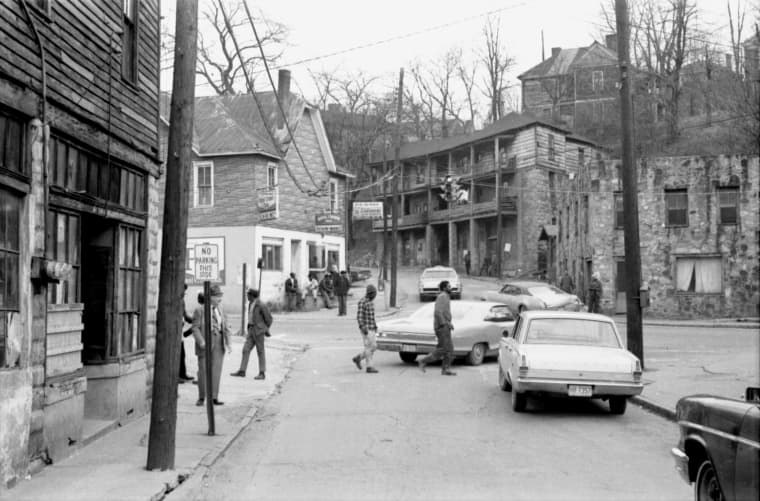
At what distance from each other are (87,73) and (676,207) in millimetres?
30371

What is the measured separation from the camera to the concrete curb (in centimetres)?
1262

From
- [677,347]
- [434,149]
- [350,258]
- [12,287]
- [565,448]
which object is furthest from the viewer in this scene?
[350,258]

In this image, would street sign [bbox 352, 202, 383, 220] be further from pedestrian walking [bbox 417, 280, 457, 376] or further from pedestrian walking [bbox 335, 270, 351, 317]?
pedestrian walking [bbox 417, 280, 457, 376]

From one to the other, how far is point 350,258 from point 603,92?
25452 mm

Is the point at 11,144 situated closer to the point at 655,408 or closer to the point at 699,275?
the point at 655,408

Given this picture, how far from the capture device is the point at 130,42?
519 inches

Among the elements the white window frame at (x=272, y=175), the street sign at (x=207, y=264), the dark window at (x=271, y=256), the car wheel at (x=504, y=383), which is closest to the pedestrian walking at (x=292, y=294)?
the dark window at (x=271, y=256)

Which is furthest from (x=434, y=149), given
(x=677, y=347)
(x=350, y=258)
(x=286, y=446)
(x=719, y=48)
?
(x=286, y=446)

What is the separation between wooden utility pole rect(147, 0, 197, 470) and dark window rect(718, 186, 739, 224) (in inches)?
1231

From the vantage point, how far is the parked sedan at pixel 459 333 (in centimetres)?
1970

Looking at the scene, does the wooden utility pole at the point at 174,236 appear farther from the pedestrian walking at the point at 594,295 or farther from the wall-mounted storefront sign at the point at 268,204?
the pedestrian walking at the point at 594,295

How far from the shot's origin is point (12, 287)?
8688 millimetres

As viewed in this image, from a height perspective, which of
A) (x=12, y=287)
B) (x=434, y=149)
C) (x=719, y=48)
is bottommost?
(x=12, y=287)

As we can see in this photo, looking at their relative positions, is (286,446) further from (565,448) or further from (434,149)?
(434,149)
